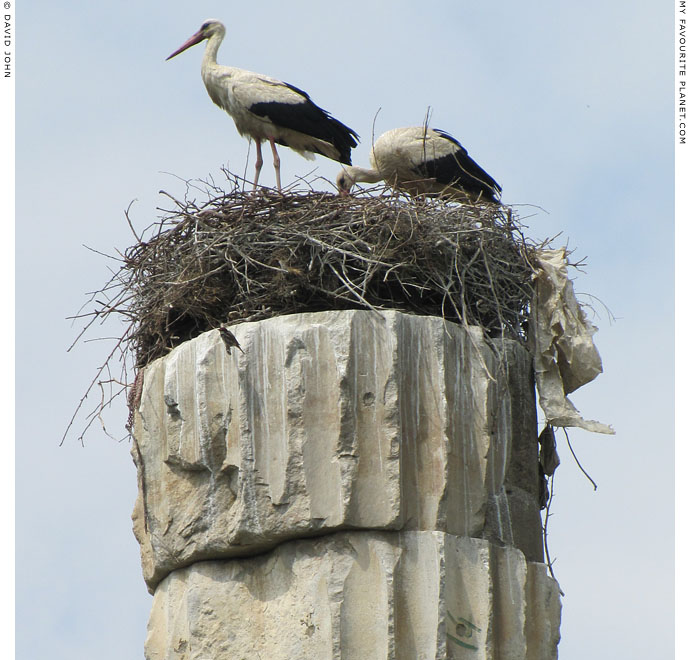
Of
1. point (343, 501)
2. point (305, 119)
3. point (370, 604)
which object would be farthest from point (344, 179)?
point (370, 604)

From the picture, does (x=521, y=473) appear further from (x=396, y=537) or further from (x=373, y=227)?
(x=373, y=227)

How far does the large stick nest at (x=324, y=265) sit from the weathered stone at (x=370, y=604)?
4.41 ft

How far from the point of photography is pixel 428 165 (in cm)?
1166

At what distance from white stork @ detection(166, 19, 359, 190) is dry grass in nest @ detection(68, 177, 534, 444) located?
235cm

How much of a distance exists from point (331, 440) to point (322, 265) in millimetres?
1155

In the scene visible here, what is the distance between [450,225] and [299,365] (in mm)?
1494

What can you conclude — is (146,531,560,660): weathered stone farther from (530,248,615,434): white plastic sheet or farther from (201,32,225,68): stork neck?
(201,32,225,68): stork neck

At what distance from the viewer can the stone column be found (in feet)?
25.3

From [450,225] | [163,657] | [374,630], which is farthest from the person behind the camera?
[450,225]

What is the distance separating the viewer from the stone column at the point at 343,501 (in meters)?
7.73

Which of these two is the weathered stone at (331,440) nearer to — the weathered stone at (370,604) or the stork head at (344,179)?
the weathered stone at (370,604)

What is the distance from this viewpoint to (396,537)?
7832 mm

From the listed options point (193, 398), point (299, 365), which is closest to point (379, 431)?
point (299, 365)

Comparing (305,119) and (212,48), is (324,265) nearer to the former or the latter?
(305,119)
